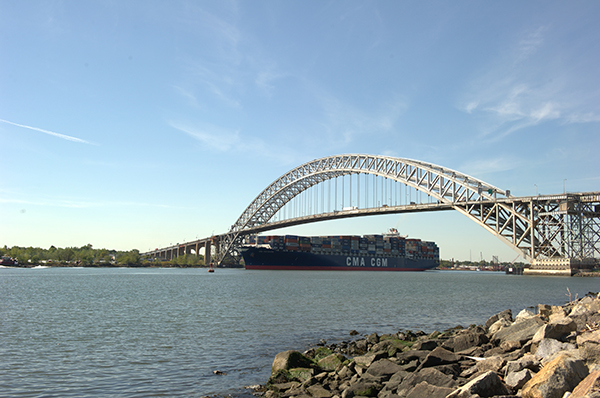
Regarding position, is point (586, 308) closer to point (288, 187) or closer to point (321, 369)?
point (321, 369)

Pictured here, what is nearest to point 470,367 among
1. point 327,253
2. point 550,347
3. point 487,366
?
point 487,366

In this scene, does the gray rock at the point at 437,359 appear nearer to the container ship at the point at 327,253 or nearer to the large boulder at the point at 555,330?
the large boulder at the point at 555,330

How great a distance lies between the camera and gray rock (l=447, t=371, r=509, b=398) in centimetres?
550

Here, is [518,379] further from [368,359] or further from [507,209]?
[507,209]

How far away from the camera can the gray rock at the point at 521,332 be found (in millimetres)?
8867

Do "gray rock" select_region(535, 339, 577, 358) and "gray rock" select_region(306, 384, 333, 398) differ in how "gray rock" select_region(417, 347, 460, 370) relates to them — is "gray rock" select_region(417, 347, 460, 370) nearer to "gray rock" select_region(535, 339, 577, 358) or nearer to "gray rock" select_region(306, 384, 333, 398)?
"gray rock" select_region(535, 339, 577, 358)

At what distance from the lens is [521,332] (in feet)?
30.0

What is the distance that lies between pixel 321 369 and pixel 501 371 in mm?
3672

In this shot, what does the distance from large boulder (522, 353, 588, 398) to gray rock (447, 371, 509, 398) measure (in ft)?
1.03

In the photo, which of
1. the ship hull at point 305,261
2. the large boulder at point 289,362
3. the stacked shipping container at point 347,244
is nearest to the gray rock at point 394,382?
the large boulder at point 289,362

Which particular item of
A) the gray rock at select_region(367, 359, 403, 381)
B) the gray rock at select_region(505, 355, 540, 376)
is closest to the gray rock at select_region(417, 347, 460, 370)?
the gray rock at select_region(367, 359, 403, 381)

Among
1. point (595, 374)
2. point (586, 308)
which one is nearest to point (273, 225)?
point (586, 308)

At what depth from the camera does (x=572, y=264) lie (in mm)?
44844

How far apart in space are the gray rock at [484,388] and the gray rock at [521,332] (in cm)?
376
